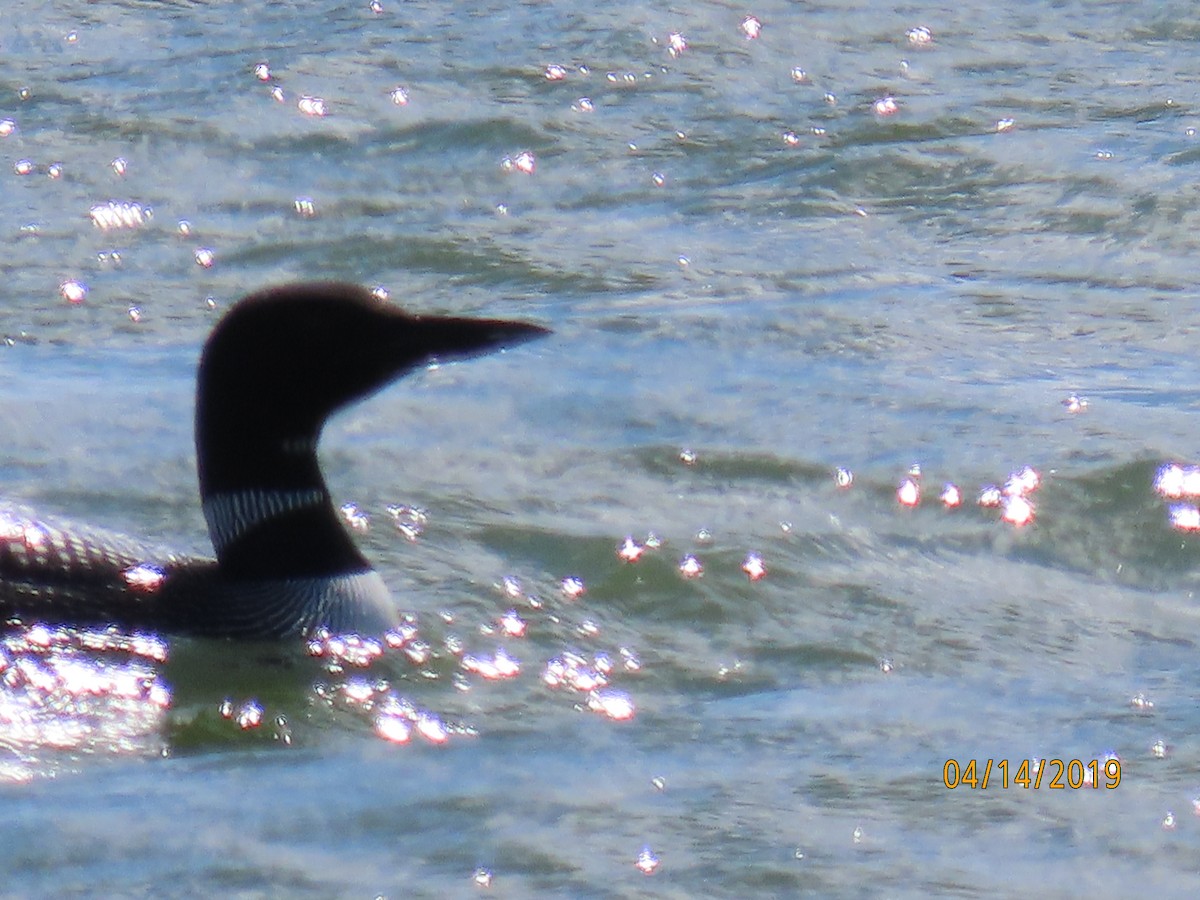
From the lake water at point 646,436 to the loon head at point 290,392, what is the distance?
0.75ft

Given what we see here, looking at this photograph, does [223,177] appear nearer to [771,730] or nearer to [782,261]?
[782,261]

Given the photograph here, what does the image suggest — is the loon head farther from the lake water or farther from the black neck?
the lake water

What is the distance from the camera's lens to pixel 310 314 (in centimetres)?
452

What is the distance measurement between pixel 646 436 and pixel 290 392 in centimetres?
144

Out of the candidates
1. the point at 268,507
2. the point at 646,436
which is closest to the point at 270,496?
the point at 268,507

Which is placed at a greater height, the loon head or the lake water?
the loon head

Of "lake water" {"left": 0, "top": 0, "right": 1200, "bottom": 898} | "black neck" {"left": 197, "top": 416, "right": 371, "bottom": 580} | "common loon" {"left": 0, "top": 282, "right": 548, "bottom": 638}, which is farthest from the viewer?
"black neck" {"left": 197, "top": 416, "right": 371, "bottom": 580}

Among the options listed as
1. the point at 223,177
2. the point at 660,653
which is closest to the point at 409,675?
the point at 660,653

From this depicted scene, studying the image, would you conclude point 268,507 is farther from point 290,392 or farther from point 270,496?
point 290,392

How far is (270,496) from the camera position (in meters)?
4.61

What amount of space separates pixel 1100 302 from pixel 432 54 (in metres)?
3.42

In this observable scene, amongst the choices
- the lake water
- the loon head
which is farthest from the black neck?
the lake water

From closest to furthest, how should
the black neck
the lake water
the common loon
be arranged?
the lake water → the common loon → the black neck

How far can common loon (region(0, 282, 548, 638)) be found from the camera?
14.6ft
